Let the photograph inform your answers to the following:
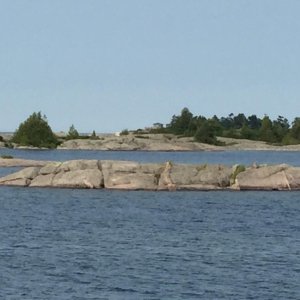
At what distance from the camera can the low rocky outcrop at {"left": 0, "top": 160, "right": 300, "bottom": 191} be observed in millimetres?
76938

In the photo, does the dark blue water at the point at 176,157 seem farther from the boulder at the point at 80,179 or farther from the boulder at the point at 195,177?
the boulder at the point at 80,179

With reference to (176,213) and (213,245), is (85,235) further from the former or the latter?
(176,213)

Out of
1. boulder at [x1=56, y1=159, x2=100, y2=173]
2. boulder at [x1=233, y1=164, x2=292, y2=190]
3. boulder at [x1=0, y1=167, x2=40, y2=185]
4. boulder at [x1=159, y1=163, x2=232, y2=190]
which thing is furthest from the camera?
boulder at [x1=0, y1=167, x2=40, y2=185]

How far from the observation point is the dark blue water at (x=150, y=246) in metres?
35.4

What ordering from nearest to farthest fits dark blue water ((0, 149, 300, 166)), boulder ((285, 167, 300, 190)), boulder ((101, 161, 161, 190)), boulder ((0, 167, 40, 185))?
boulder ((101, 161, 161, 190)), boulder ((285, 167, 300, 190)), boulder ((0, 167, 40, 185)), dark blue water ((0, 149, 300, 166))

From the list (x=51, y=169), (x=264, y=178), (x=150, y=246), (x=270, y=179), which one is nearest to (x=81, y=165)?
(x=51, y=169)

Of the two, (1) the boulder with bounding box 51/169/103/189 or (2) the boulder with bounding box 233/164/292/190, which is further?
(1) the boulder with bounding box 51/169/103/189

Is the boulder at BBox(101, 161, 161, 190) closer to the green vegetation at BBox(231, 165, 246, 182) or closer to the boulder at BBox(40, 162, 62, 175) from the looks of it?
the boulder at BBox(40, 162, 62, 175)

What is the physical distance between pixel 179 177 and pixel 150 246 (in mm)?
31638

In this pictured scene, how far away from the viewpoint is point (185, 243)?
155 feet

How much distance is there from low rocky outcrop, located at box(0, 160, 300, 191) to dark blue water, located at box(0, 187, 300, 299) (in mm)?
3012

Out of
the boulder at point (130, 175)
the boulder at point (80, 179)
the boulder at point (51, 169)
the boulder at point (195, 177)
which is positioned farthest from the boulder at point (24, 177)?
the boulder at point (195, 177)

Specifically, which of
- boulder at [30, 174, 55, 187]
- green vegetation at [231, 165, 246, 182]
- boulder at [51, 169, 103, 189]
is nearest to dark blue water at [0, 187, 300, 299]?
green vegetation at [231, 165, 246, 182]

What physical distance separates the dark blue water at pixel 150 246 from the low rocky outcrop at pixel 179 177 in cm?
Result: 301
